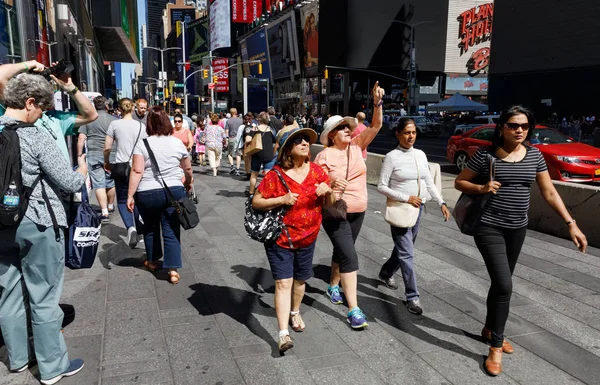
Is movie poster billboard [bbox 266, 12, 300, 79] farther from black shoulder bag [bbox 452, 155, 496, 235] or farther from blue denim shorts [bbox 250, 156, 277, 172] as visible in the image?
black shoulder bag [bbox 452, 155, 496, 235]

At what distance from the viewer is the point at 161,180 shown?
508 centimetres

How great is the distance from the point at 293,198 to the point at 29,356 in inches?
86.2

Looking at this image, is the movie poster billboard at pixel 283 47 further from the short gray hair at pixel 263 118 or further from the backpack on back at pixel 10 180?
the backpack on back at pixel 10 180

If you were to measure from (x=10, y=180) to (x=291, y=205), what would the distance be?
1.81 metres

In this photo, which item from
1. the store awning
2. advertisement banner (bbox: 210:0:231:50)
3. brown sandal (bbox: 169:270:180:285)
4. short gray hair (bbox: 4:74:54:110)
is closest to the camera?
short gray hair (bbox: 4:74:54:110)

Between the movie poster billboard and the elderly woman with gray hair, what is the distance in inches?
2489

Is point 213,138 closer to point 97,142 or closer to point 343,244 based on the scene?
point 97,142

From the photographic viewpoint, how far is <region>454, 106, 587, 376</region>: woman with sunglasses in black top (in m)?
3.46

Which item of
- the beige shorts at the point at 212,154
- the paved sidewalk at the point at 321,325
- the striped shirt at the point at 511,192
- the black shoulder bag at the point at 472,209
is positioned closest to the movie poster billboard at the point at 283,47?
the beige shorts at the point at 212,154

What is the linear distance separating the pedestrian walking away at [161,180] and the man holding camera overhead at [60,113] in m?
1.41

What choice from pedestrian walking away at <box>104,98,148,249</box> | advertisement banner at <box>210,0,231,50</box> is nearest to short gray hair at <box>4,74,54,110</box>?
pedestrian walking away at <box>104,98,148,249</box>

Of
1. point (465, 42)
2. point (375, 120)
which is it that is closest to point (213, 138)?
point (375, 120)

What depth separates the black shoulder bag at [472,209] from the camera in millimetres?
3523

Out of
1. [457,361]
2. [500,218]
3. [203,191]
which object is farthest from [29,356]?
[203,191]
